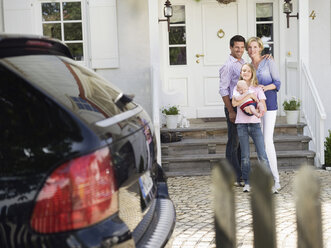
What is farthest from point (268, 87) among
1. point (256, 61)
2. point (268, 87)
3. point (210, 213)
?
point (210, 213)

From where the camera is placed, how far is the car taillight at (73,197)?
2.50 meters

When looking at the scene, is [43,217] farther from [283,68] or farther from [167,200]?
[283,68]

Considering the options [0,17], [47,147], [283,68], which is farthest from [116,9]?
[47,147]

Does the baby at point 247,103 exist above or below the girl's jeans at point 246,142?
above

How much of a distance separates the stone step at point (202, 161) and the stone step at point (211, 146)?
180 mm

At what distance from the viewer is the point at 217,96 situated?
10.9m

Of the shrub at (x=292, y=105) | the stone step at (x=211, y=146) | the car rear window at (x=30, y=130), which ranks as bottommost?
the stone step at (x=211, y=146)

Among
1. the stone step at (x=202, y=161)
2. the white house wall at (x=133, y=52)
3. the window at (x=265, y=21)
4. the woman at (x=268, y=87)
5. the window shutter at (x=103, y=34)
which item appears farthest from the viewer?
the window at (x=265, y=21)

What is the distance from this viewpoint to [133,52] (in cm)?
1041

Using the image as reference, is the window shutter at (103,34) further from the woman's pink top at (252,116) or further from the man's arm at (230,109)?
the woman's pink top at (252,116)

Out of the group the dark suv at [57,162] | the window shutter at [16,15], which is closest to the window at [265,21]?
the window shutter at [16,15]

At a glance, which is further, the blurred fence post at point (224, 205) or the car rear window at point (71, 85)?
the car rear window at point (71, 85)

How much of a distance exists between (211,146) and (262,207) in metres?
7.06

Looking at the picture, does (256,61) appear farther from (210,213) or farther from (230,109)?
(210,213)
